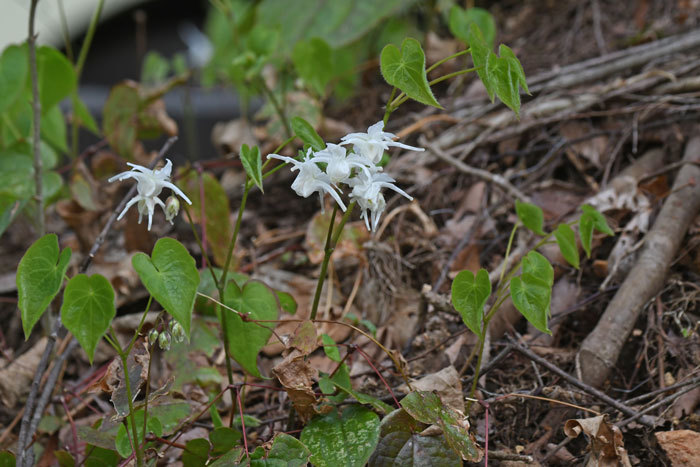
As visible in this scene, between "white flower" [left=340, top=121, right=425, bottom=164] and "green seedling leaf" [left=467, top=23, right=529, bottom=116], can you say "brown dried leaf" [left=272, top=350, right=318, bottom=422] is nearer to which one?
"white flower" [left=340, top=121, right=425, bottom=164]

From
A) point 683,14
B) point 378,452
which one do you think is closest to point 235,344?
point 378,452

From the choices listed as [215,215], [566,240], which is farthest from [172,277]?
[215,215]

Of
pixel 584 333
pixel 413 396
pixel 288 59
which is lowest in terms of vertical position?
pixel 584 333

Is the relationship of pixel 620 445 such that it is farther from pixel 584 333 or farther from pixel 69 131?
pixel 69 131

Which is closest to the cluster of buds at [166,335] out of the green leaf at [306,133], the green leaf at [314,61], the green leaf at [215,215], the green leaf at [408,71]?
the green leaf at [306,133]

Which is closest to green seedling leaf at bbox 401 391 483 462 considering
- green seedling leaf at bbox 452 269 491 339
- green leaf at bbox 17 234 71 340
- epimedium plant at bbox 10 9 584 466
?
epimedium plant at bbox 10 9 584 466

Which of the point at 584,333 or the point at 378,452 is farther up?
the point at 378,452
